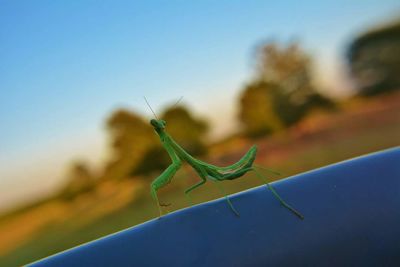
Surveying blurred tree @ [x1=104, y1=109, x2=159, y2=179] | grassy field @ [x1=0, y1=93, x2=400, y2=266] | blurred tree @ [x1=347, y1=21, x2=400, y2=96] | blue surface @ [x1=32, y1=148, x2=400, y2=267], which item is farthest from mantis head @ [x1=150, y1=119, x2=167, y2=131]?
blurred tree @ [x1=347, y1=21, x2=400, y2=96]

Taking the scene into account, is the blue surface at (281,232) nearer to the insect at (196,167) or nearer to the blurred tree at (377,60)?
the insect at (196,167)

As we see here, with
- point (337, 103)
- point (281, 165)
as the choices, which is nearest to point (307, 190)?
→ point (281, 165)

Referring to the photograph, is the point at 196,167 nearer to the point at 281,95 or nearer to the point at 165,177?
the point at 165,177

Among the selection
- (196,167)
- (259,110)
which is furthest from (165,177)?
(259,110)

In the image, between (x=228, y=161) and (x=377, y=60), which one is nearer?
(x=228, y=161)

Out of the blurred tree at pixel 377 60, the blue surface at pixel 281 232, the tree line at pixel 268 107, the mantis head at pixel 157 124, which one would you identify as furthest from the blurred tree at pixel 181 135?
the blue surface at pixel 281 232

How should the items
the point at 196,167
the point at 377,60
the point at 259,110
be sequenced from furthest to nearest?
the point at 377,60 → the point at 259,110 → the point at 196,167

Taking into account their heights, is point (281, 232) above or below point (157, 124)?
below

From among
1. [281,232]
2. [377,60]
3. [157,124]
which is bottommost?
[377,60]
